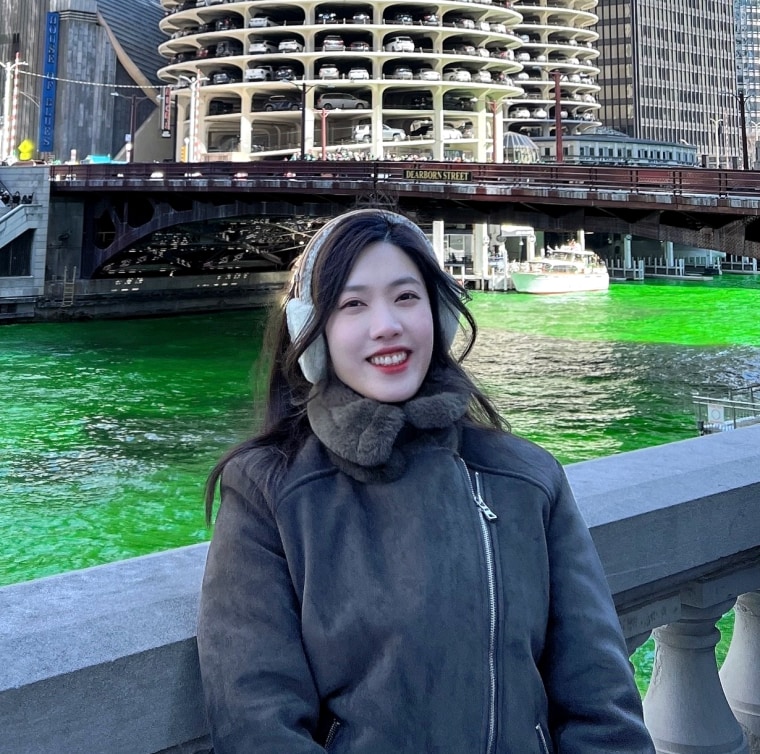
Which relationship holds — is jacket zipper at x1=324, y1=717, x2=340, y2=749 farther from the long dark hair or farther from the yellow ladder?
the yellow ladder

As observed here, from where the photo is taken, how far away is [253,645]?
2.08 metres

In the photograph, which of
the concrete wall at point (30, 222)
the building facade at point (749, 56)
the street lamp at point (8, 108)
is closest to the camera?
the concrete wall at point (30, 222)

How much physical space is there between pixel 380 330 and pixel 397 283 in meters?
0.12

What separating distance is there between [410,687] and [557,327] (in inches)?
1781

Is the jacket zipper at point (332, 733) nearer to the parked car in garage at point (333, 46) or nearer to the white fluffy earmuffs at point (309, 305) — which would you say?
the white fluffy earmuffs at point (309, 305)

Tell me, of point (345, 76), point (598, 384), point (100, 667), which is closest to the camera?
point (100, 667)

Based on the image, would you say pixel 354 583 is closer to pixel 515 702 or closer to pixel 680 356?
pixel 515 702

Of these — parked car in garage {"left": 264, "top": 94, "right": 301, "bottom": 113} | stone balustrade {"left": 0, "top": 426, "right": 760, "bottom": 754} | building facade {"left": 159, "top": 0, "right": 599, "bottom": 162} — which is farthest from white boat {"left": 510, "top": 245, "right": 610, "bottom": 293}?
stone balustrade {"left": 0, "top": 426, "right": 760, "bottom": 754}

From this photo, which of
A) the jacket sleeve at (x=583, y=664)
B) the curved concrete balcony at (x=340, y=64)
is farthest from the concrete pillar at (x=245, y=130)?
the jacket sleeve at (x=583, y=664)

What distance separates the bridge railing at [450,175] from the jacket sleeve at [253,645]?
23997 millimetres

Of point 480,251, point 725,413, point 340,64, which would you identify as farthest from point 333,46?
point 725,413

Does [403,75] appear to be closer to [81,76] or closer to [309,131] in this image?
[309,131]

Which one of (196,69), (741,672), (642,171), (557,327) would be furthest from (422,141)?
(741,672)

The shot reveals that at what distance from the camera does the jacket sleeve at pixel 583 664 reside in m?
2.23
